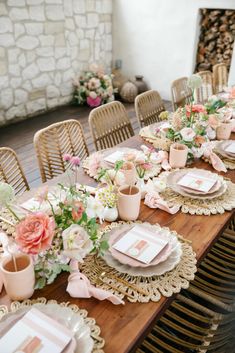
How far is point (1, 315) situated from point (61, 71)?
4236 millimetres

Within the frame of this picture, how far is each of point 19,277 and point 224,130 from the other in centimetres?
160

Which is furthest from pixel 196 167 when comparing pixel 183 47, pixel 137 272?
pixel 183 47

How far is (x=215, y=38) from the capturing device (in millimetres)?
4832

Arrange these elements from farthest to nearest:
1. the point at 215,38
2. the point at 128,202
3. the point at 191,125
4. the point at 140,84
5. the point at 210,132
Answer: the point at 140,84 → the point at 215,38 → the point at 210,132 → the point at 191,125 → the point at 128,202

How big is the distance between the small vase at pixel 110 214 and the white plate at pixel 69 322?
42 cm

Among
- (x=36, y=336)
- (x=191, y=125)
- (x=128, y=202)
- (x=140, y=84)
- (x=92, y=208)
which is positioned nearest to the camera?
(x=36, y=336)

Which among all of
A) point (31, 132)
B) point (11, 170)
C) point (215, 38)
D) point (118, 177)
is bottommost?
point (31, 132)

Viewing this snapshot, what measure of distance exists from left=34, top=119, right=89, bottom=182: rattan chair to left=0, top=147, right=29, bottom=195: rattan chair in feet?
0.60

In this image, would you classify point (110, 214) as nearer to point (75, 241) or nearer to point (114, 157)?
point (75, 241)

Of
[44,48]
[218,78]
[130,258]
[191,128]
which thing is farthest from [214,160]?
[44,48]

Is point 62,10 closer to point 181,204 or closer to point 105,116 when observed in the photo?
point 105,116

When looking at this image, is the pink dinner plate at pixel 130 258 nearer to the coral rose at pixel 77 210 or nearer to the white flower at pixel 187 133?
the coral rose at pixel 77 210

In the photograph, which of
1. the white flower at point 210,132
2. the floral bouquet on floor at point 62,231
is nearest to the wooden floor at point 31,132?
the white flower at point 210,132

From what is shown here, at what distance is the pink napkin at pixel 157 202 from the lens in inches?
52.9
